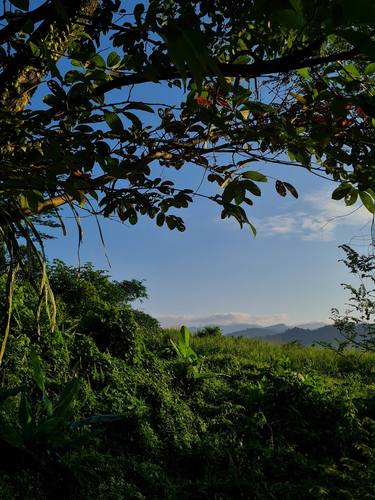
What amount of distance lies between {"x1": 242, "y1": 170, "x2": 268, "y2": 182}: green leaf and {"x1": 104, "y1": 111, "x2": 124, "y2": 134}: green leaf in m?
0.46

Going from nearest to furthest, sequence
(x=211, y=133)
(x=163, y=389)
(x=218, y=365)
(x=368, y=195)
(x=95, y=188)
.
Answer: (x=368, y=195), (x=95, y=188), (x=211, y=133), (x=163, y=389), (x=218, y=365)

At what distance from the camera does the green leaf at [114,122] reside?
1320 millimetres

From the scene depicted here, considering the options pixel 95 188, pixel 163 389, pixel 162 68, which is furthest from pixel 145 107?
pixel 163 389

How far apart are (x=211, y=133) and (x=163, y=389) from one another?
2992 millimetres

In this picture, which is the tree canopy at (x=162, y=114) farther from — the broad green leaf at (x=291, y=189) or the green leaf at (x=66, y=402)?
the green leaf at (x=66, y=402)

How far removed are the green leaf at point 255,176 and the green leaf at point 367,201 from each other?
45 cm

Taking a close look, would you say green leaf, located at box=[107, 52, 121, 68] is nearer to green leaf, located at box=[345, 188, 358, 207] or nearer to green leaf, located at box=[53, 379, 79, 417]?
green leaf, located at box=[345, 188, 358, 207]

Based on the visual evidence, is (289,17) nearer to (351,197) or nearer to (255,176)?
(255,176)

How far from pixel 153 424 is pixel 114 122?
2980 millimetres

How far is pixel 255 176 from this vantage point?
1581 mm

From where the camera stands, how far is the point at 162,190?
210cm

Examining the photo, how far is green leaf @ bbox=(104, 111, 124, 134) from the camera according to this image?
4.33ft

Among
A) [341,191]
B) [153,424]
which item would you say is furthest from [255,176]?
[153,424]

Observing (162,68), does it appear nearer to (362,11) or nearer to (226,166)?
(226,166)
